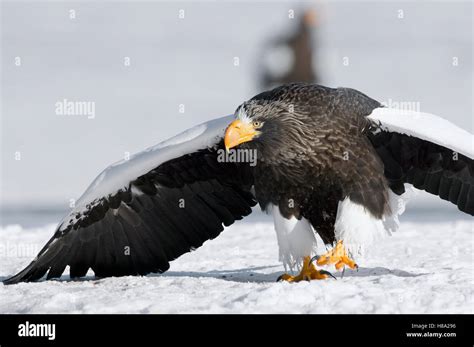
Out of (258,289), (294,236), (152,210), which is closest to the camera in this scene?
(258,289)

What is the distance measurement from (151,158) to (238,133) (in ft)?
3.06

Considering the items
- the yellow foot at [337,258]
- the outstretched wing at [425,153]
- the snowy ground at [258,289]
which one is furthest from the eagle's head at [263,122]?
the snowy ground at [258,289]

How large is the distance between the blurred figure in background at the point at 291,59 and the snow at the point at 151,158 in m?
11.8

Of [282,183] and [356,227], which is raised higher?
[282,183]

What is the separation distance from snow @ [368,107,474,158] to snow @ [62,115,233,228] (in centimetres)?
130

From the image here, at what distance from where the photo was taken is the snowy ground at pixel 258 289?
571 centimetres

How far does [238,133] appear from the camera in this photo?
21.8 feet

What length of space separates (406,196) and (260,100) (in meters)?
1.40

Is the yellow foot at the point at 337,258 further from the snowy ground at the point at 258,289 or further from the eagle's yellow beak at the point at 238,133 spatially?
the eagle's yellow beak at the point at 238,133

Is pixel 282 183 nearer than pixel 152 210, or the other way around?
pixel 282 183

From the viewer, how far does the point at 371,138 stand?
6.86m

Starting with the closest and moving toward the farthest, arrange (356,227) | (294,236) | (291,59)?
(356,227) < (294,236) < (291,59)

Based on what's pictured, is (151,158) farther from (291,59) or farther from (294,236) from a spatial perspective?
(291,59)

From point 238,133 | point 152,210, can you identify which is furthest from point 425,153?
point 152,210
